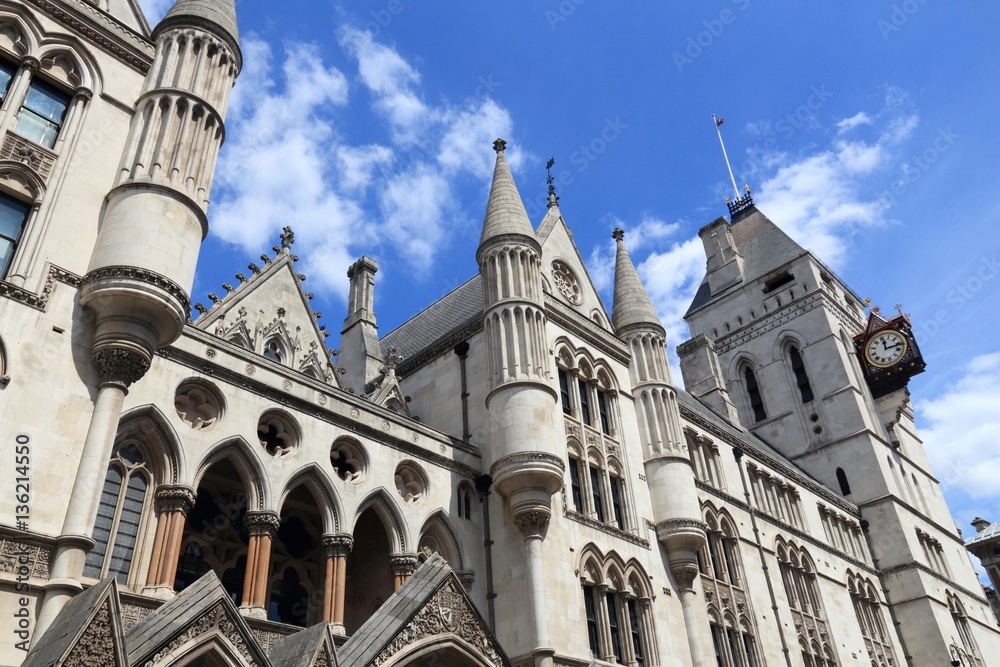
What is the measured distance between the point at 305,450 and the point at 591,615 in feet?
30.3

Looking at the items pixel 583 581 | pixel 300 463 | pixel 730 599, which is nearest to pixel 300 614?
pixel 300 463

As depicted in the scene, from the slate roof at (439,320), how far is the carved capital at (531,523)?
700 cm

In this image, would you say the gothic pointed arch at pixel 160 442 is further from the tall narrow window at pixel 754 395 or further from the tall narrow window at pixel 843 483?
the tall narrow window at pixel 754 395

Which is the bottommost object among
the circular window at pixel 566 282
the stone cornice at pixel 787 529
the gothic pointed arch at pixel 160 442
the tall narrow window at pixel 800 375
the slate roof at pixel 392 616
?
the slate roof at pixel 392 616

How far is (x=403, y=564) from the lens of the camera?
1917cm

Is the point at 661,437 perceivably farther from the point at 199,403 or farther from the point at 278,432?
the point at 199,403

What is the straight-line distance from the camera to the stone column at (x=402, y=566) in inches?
750

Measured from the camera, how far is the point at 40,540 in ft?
39.8

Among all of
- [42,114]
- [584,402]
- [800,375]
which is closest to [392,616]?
[42,114]

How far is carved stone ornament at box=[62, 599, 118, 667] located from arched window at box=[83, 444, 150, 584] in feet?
14.3

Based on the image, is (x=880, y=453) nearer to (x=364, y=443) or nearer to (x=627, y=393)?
(x=627, y=393)

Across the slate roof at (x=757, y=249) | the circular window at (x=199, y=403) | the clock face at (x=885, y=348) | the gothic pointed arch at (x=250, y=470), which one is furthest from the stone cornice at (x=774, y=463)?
the circular window at (x=199, y=403)

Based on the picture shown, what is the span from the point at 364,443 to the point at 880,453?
3605cm

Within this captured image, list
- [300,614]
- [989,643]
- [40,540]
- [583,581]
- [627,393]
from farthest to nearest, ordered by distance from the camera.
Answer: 1. [989,643]
2. [627,393]
3. [583,581]
4. [300,614]
5. [40,540]
